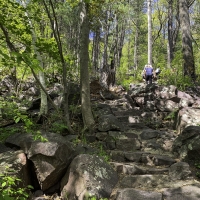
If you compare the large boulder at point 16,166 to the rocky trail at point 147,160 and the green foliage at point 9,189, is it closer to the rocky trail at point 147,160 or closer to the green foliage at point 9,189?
the green foliage at point 9,189

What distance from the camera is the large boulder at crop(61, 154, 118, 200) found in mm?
3717

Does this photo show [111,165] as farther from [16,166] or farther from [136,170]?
[16,166]

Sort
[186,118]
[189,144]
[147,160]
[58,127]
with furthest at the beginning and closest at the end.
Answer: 1. [186,118]
2. [58,127]
3. [147,160]
4. [189,144]

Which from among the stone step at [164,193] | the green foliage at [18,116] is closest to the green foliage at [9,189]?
the green foliage at [18,116]

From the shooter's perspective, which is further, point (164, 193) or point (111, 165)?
point (111, 165)

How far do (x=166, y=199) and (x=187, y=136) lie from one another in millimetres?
2329

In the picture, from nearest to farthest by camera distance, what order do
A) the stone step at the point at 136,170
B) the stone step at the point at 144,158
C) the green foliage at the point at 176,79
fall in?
the stone step at the point at 136,170 → the stone step at the point at 144,158 → the green foliage at the point at 176,79

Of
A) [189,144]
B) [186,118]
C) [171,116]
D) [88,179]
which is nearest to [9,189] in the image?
[88,179]

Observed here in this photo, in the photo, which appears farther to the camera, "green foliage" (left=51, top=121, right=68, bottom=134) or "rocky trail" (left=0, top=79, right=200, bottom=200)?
"green foliage" (left=51, top=121, right=68, bottom=134)

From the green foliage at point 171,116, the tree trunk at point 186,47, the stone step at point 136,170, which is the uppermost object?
the tree trunk at point 186,47

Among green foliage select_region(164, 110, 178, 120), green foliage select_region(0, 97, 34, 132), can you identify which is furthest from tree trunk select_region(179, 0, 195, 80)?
green foliage select_region(0, 97, 34, 132)

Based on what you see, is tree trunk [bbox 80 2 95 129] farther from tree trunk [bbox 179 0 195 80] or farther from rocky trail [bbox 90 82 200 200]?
tree trunk [bbox 179 0 195 80]

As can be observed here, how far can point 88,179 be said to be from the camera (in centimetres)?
384

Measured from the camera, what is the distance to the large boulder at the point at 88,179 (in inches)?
146
